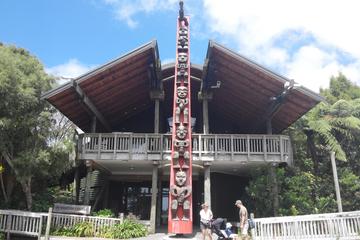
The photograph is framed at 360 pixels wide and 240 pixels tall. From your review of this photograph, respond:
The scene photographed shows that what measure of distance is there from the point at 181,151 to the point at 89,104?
5.55m

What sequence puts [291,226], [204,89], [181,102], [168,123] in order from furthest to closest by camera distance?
[168,123] → [204,89] → [181,102] → [291,226]

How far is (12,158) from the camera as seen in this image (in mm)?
14078

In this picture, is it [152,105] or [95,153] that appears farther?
[152,105]

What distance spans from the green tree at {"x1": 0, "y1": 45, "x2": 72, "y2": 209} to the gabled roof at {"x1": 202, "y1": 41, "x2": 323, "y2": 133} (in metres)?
7.27

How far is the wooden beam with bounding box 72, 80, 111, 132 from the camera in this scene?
1514cm

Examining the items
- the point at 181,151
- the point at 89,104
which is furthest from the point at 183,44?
the point at 89,104

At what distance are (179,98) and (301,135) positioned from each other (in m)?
8.57

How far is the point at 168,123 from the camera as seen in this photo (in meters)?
21.7

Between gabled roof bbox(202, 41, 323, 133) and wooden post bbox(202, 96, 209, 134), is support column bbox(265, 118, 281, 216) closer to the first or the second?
gabled roof bbox(202, 41, 323, 133)

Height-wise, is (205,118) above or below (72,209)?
above

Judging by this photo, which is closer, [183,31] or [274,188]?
[274,188]

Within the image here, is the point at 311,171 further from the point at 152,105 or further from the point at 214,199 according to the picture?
the point at 152,105

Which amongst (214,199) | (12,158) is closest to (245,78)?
(214,199)

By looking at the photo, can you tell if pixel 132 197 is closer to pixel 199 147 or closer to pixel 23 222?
pixel 199 147
